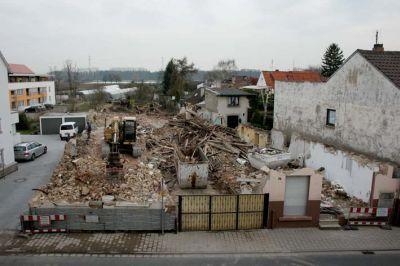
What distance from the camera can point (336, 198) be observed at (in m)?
19.3

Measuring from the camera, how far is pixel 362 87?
20031mm

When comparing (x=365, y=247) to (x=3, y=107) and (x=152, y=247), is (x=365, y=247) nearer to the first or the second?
(x=152, y=247)

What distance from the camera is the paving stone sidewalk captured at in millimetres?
13156

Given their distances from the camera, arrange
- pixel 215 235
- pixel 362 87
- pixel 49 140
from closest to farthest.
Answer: pixel 215 235
pixel 362 87
pixel 49 140

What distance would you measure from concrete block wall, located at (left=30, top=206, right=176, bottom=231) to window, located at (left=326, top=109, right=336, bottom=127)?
13.4m

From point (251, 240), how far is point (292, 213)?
7.65ft

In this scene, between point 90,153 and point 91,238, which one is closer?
point 91,238

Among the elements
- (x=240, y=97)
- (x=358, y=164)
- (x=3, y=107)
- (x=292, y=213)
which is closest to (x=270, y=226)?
(x=292, y=213)

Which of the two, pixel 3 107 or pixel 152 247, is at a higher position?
pixel 3 107

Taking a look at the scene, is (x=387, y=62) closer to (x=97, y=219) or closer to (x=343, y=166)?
(x=343, y=166)

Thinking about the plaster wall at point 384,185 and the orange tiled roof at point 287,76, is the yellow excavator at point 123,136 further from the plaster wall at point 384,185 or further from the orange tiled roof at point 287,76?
the orange tiled roof at point 287,76

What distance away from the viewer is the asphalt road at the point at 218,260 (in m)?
12.3

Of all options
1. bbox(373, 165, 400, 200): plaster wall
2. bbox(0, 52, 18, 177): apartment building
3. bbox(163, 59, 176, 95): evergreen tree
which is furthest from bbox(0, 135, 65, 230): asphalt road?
bbox(163, 59, 176, 95): evergreen tree

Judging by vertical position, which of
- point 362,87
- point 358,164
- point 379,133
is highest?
point 362,87
